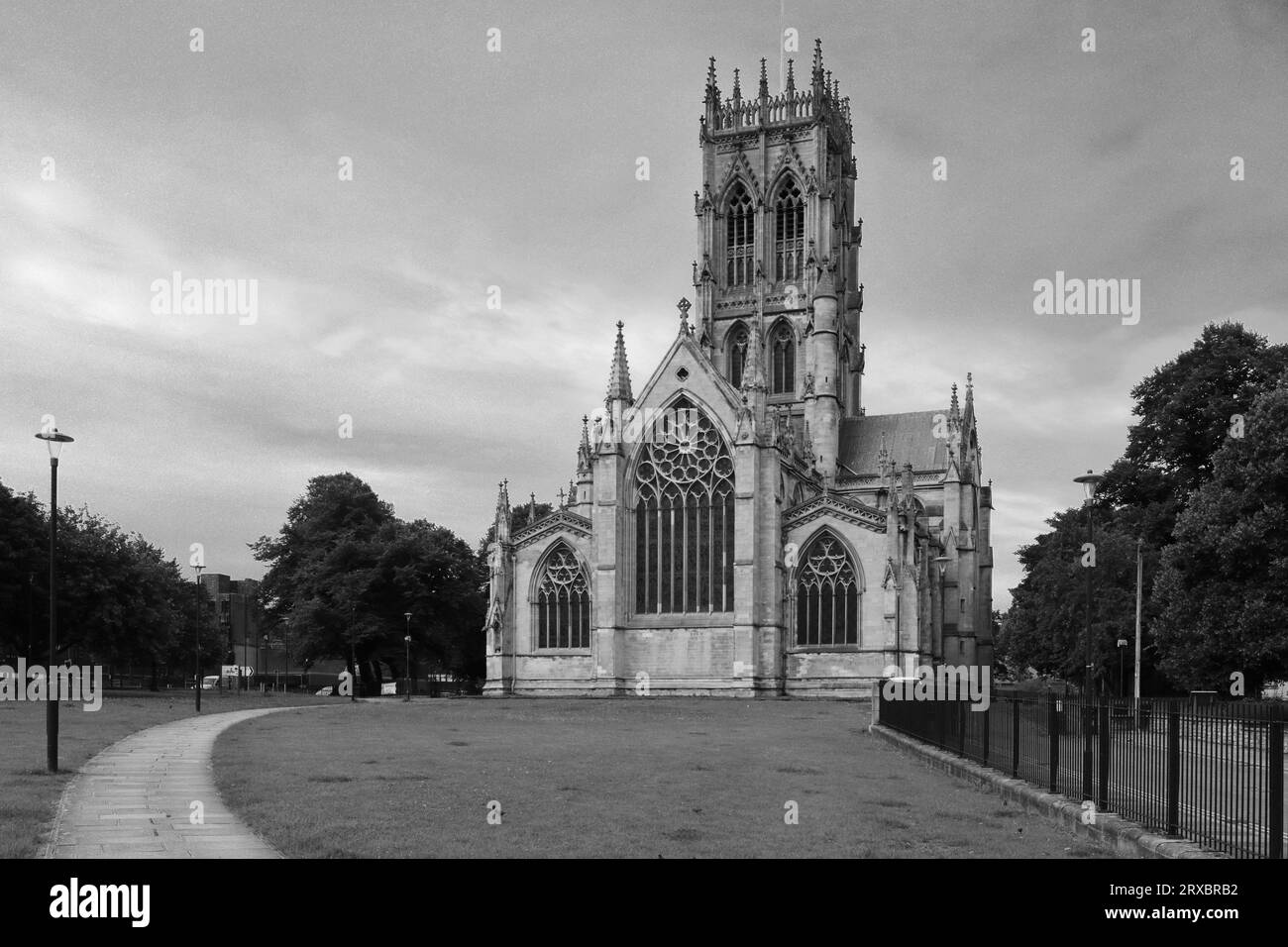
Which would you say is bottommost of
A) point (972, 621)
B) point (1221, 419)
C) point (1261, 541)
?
point (972, 621)

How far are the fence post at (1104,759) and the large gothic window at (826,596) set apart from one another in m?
45.0

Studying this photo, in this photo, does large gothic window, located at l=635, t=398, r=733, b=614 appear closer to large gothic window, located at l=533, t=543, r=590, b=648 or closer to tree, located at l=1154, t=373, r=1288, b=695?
large gothic window, located at l=533, t=543, r=590, b=648

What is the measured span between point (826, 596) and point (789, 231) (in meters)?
31.5

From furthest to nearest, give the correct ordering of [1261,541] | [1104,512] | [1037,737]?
[1104,512]
[1261,541]
[1037,737]

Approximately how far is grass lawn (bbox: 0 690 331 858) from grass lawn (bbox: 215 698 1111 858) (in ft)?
7.73

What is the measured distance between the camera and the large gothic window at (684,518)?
62.8 meters

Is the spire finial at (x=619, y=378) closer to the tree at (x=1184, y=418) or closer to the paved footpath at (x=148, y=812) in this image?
the tree at (x=1184, y=418)

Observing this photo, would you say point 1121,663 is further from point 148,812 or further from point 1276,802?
point 148,812

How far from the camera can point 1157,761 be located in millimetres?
14539
